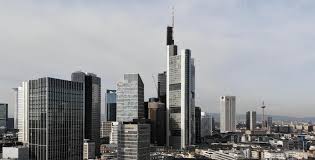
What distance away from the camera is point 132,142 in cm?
12325

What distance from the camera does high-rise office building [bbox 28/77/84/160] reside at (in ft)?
330

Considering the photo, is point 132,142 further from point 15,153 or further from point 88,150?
point 88,150

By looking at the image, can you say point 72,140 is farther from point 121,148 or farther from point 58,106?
point 121,148

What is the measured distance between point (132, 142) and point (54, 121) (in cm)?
2739

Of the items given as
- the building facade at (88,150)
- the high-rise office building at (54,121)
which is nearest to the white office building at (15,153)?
the high-rise office building at (54,121)

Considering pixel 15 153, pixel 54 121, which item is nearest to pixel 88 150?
pixel 54 121

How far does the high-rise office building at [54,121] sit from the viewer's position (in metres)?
100

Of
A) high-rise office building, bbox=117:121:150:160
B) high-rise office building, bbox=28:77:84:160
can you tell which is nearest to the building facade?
high-rise office building, bbox=117:121:150:160

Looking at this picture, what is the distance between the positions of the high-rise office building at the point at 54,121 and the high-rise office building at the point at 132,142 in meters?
17.3

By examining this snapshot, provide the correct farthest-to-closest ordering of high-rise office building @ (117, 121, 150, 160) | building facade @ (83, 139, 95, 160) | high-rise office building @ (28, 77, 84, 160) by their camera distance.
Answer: building facade @ (83, 139, 95, 160) < high-rise office building @ (117, 121, 150, 160) < high-rise office building @ (28, 77, 84, 160)

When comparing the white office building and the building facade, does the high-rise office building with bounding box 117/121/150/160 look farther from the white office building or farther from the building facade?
the building facade

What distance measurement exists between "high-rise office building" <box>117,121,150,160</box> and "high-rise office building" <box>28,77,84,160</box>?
56.8ft

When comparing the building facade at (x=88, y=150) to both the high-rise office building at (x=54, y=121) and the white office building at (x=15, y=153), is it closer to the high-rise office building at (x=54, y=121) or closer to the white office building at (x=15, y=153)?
the high-rise office building at (x=54, y=121)

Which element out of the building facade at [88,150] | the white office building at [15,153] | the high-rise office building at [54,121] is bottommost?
the building facade at [88,150]
